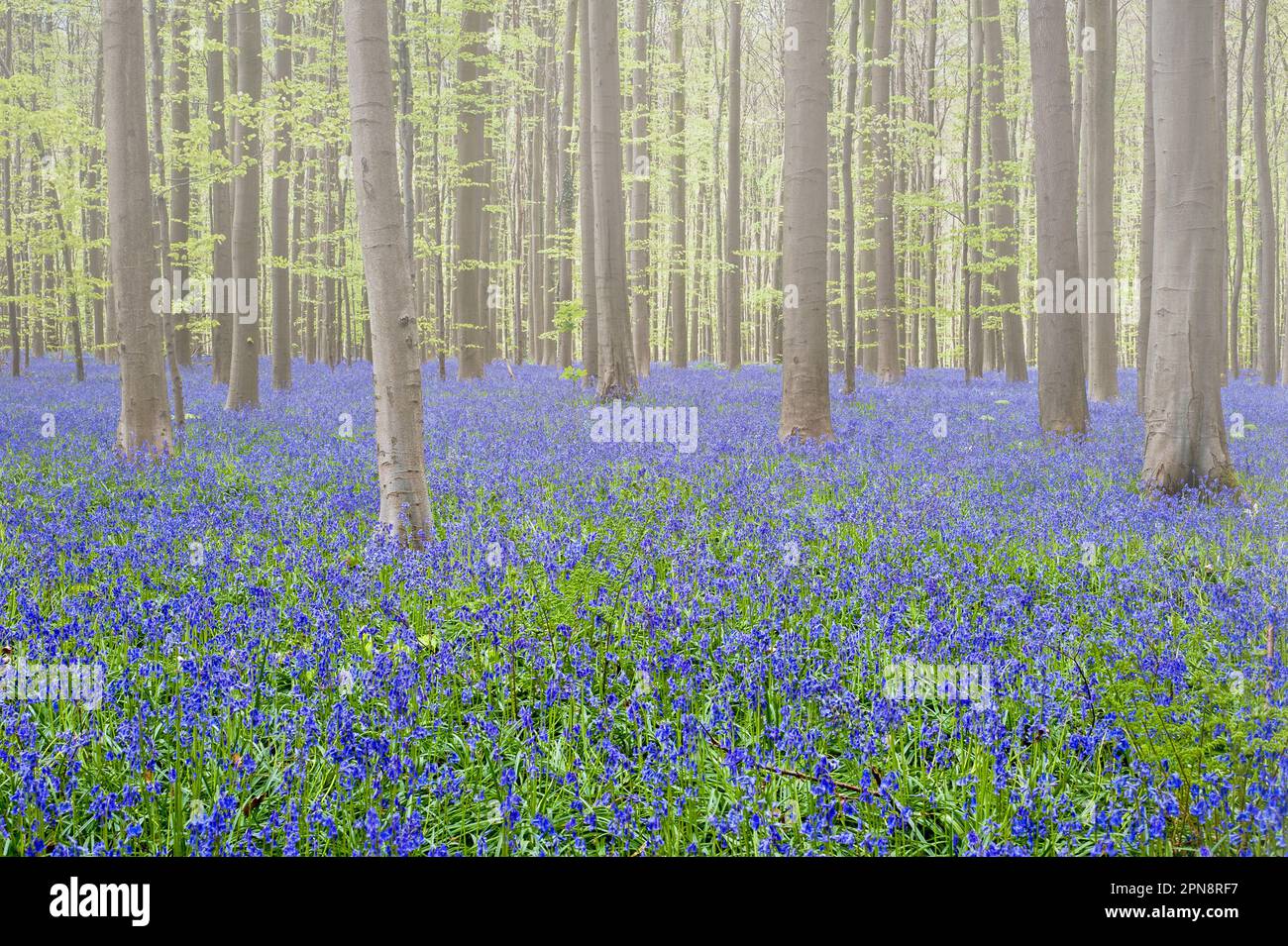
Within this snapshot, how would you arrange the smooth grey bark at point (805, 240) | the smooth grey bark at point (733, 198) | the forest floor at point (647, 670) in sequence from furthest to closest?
the smooth grey bark at point (733, 198) < the smooth grey bark at point (805, 240) < the forest floor at point (647, 670)

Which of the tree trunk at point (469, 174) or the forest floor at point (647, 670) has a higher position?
the tree trunk at point (469, 174)

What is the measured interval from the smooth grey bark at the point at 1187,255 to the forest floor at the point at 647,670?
0.61m

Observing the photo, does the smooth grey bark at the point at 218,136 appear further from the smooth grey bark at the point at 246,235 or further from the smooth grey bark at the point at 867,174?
the smooth grey bark at the point at 867,174

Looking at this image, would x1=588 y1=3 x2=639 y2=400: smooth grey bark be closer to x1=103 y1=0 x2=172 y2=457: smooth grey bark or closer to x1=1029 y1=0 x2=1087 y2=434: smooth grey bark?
x1=1029 y1=0 x2=1087 y2=434: smooth grey bark

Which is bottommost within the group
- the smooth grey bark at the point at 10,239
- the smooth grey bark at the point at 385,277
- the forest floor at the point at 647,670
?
the forest floor at the point at 647,670

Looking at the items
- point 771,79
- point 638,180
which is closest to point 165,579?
point 638,180

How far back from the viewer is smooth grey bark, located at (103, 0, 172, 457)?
30.0 feet

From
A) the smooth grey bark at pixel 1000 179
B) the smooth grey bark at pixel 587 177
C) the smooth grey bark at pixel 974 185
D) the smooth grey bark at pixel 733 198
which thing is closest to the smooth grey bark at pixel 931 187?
the smooth grey bark at pixel 974 185

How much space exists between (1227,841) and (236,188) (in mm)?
15370

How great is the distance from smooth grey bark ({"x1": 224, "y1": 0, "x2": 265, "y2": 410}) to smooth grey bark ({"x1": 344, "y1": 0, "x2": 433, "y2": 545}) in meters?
8.95

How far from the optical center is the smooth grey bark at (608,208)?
14.6m
